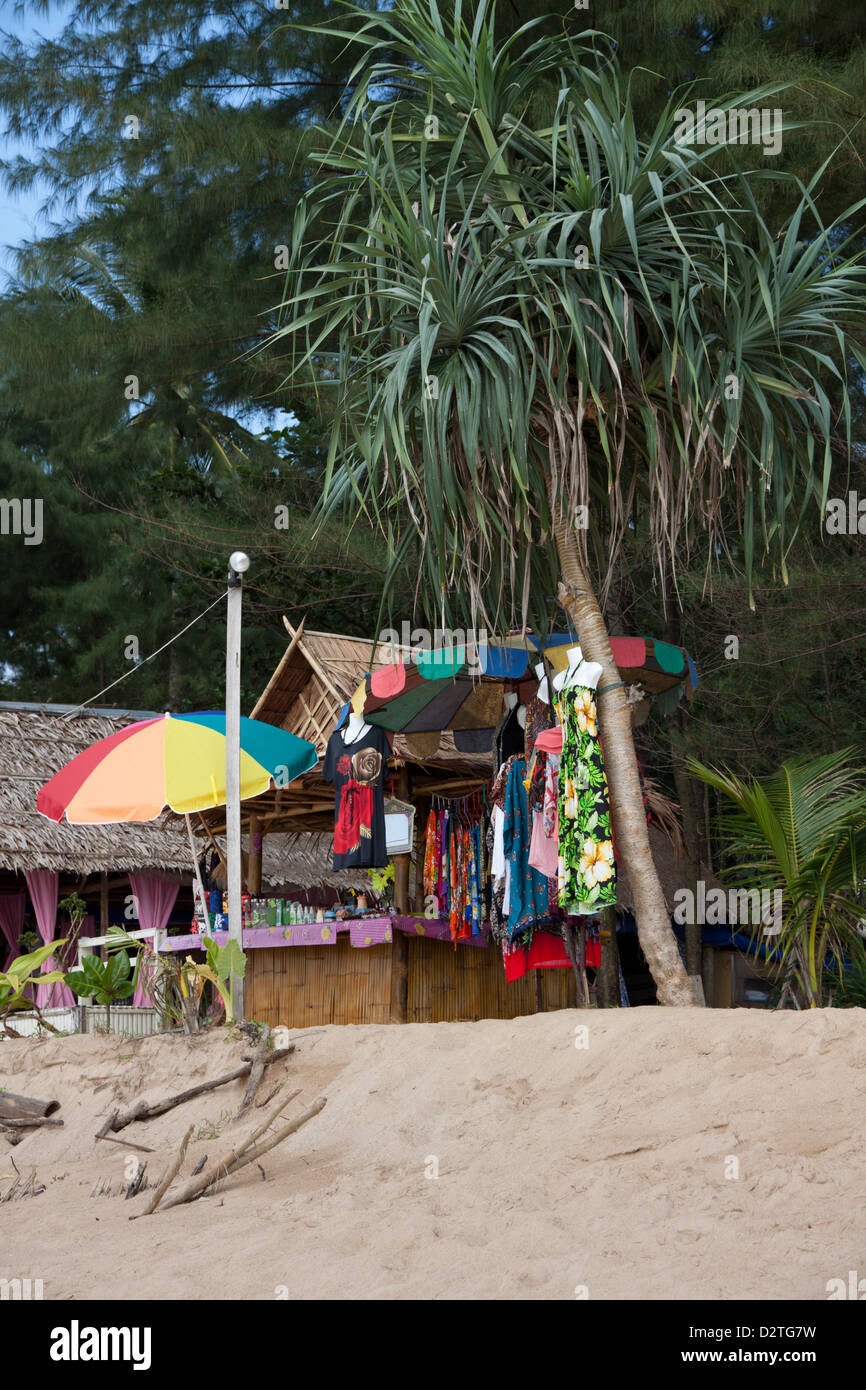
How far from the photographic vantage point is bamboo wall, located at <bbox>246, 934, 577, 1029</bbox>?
949 cm

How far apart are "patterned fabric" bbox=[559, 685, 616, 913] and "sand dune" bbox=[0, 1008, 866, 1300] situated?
84 centimetres

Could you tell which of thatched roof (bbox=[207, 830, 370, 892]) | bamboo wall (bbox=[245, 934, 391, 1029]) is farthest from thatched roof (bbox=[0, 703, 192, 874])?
bamboo wall (bbox=[245, 934, 391, 1029])

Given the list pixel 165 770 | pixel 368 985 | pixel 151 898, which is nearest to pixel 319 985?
pixel 368 985

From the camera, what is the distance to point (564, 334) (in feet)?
22.0

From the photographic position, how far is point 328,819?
11375mm

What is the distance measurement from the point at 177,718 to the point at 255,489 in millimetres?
5897

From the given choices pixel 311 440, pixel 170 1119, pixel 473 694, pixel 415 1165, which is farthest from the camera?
pixel 311 440

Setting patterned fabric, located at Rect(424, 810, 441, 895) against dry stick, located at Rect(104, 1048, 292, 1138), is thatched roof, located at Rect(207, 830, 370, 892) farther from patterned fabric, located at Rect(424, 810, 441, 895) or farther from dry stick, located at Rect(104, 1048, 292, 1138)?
dry stick, located at Rect(104, 1048, 292, 1138)

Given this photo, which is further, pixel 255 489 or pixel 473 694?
pixel 255 489

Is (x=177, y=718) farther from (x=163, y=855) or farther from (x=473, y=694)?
(x=163, y=855)

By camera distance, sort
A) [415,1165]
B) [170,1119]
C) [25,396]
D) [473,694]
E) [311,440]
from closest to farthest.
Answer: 1. [415,1165]
2. [170,1119]
3. [473,694]
4. [25,396]
5. [311,440]

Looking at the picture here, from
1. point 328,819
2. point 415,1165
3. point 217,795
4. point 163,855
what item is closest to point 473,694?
point 217,795
